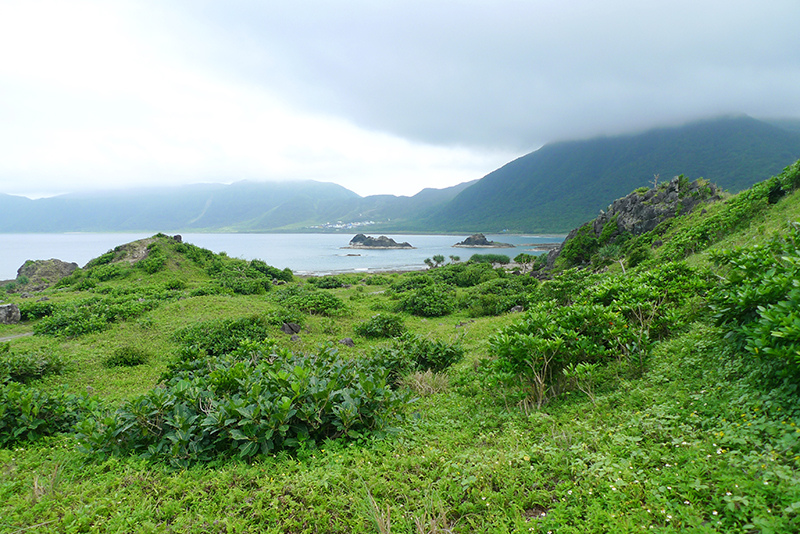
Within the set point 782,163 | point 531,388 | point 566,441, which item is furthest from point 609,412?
point 782,163

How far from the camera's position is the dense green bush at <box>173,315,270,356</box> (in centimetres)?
1047

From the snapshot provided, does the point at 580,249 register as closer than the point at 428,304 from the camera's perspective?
No

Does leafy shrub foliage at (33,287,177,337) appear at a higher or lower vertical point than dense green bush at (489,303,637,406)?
lower

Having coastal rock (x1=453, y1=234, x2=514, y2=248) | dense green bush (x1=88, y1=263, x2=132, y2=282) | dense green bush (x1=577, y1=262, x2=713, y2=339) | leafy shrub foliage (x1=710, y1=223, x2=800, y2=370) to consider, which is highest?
leafy shrub foliage (x1=710, y1=223, x2=800, y2=370)

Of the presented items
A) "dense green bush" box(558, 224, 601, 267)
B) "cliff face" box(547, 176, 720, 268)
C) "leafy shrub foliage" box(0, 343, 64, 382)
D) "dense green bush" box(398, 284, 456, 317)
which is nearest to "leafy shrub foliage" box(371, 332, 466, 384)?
"leafy shrub foliage" box(0, 343, 64, 382)

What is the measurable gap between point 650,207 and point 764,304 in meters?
33.5

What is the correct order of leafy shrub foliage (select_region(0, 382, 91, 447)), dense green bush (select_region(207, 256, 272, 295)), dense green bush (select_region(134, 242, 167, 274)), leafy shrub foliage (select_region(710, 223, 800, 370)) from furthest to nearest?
dense green bush (select_region(134, 242, 167, 274)) < dense green bush (select_region(207, 256, 272, 295)) < leafy shrub foliage (select_region(0, 382, 91, 447)) < leafy shrub foliage (select_region(710, 223, 800, 370))

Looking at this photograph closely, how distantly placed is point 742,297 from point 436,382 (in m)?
5.07

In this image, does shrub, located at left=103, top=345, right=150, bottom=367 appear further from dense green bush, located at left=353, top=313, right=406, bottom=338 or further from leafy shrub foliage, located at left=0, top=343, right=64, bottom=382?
dense green bush, located at left=353, top=313, right=406, bottom=338

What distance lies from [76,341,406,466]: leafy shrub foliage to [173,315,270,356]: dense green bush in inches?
223

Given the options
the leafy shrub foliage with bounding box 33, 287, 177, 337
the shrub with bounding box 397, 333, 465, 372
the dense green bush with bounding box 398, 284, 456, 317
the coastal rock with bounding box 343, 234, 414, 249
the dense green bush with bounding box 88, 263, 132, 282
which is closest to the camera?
the shrub with bounding box 397, 333, 465, 372

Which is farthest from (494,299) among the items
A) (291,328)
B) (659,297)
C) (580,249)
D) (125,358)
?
(580,249)

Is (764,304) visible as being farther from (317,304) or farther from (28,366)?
(317,304)

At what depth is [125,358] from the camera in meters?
9.95
